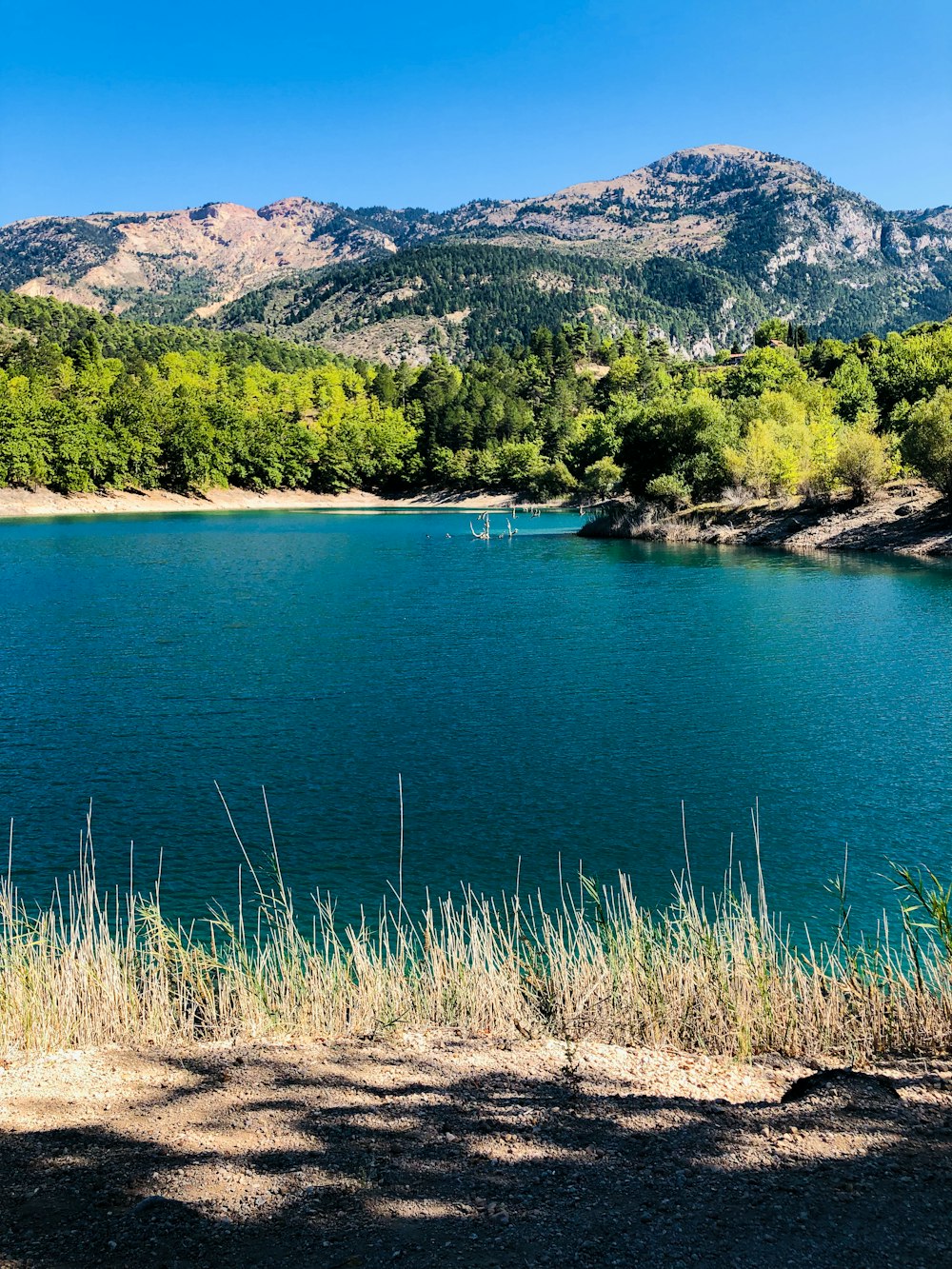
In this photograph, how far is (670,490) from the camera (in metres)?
66.7

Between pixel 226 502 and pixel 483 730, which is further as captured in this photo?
pixel 226 502

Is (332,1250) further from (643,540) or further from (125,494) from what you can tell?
(125,494)

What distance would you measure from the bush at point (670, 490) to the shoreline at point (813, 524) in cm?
90

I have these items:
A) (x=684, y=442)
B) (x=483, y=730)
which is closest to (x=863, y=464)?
(x=684, y=442)

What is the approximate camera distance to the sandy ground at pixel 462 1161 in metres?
4.80

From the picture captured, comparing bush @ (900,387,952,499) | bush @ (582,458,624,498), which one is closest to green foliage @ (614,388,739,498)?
bush @ (900,387,952,499)

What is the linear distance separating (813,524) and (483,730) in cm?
4580

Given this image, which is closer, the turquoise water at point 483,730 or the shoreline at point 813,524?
the turquoise water at point 483,730

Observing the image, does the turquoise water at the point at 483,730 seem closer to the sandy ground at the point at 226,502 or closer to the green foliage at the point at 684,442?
the green foliage at the point at 684,442

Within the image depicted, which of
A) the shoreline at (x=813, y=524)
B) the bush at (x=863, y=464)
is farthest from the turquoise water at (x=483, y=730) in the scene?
the bush at (x=863, y=464)

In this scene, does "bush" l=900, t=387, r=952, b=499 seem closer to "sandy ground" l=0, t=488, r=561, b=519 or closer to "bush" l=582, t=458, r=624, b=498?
"bush" l=582, t=458, r=624, b=498

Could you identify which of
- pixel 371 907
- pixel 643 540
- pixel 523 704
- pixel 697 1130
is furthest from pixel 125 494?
pixel 697 1130

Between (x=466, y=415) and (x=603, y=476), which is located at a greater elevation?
(x=466, y=415)

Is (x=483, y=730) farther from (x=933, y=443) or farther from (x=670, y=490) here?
(x=670, y=490)
